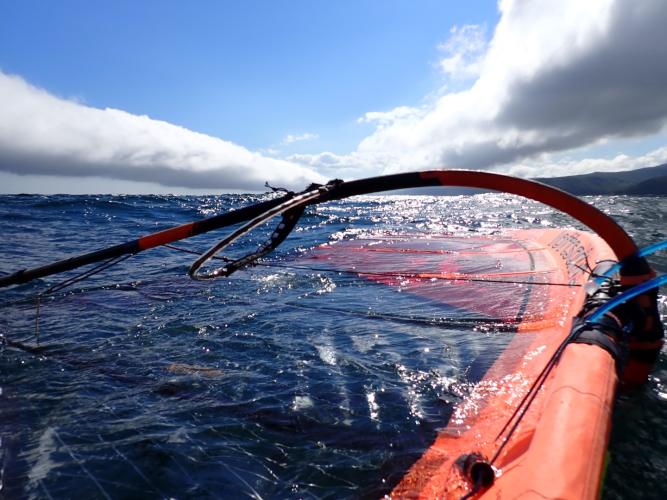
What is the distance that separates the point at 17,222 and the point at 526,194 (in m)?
22.7

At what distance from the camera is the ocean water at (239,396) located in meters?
2.84

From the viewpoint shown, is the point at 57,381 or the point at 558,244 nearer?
the point at 57,381

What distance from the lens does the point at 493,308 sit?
20.3 feet

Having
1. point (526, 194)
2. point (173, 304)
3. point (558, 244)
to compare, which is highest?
point (526, 194)

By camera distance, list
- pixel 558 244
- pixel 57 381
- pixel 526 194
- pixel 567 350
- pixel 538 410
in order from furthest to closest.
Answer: pixel 558 244 < pixel 57 381 < pixel 526 194 < pixel 567 350 < pixel 538 410

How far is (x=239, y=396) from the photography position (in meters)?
3.91

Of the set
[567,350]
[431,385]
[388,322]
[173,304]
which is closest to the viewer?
[567,350]

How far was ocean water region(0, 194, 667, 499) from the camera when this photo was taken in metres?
2.84

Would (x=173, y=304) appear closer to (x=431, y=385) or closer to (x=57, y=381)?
(x=57, y=381)

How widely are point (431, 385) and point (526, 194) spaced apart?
202cm

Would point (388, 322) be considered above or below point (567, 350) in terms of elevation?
below

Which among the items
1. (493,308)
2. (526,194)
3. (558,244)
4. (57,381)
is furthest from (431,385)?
(558,244)

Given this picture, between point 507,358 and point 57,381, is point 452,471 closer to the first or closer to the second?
point 507,358

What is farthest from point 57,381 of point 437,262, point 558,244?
point 558,244
